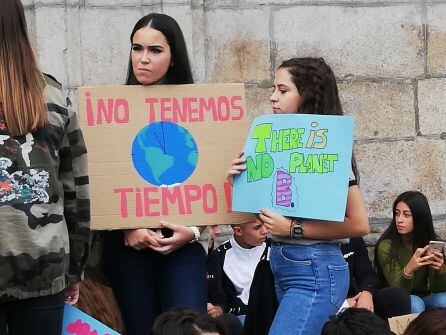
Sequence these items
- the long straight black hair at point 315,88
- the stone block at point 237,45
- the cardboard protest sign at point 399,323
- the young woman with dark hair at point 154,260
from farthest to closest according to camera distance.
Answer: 1. the stone block at point 237,45
2. the cardboard protest sign at point 399,323
3. the young woman with dark hair at point 154,260
4. the long straight black hair at point 315,88

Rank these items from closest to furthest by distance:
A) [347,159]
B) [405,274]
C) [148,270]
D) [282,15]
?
[347,159], [148,270], [405,274], [282,15]

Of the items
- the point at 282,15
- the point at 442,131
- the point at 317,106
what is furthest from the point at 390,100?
the point at 317,106

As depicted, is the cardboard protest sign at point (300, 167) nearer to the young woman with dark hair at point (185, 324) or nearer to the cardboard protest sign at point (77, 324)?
the young woman with dark hair at point (185, 324)

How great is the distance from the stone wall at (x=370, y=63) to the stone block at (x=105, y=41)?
44 centimetres

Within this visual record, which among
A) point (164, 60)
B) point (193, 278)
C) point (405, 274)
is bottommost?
point (405, 274)

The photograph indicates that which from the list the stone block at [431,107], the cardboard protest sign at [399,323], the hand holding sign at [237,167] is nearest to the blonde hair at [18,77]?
the hand holding sign at [237,167]

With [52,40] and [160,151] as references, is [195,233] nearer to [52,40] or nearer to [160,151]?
[160,151]

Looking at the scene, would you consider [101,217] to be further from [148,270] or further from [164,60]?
[164,60]

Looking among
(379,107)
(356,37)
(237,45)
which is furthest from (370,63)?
(237,45)

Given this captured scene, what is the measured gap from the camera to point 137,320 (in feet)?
13.1

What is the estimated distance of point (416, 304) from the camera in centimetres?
574

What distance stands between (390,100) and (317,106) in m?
2.75

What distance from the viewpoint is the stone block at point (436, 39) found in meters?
6.46

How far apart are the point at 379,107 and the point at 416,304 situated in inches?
55.8
